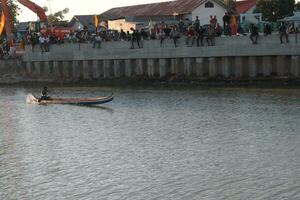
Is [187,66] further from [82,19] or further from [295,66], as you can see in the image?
[82,19]

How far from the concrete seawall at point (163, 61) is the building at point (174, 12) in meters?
17.4

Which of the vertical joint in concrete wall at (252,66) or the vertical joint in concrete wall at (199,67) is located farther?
the vertical joint in concrete wall at (199,67)

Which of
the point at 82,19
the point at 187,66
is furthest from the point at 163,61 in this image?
the point at 82,19

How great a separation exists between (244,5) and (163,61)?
39.6m

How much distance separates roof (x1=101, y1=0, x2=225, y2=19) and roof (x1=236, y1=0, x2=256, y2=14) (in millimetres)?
4656

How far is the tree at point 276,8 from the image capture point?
7306cm

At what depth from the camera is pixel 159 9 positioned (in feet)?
263

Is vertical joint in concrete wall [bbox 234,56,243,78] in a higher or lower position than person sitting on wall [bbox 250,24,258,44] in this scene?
lower

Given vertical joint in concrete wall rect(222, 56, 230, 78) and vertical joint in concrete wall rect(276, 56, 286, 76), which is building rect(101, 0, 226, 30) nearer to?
vertical joint in concrete wall rect(222, 56, 230, 78)

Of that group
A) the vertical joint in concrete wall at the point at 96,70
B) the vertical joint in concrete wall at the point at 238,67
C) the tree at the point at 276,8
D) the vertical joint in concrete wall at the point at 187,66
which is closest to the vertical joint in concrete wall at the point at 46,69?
the vertical joint in concrete wall at the point at 96,70

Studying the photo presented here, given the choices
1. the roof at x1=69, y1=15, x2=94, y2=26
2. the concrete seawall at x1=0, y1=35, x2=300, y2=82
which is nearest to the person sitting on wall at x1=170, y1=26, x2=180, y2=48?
the concrete seawall at x1=0, y1=35, x2=300, y2=82

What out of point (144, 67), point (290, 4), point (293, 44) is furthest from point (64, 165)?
point (290, 4)

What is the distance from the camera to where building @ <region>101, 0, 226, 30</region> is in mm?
74875

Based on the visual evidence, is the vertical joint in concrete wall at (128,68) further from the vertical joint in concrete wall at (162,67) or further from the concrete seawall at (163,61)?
the vertical joint in concrete wall at (162,67)
